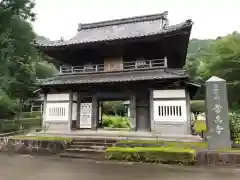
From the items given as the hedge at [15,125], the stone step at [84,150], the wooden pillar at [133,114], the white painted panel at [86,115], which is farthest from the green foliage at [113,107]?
the stone step at [84,150]

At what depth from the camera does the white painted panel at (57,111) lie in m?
12.4

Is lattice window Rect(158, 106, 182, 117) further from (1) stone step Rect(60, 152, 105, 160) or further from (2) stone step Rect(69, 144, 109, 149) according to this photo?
(1) stone step Rect(60, 152, 105, 160)

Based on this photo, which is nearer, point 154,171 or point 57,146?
point 154,171

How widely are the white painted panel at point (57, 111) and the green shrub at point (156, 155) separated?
18.0ft

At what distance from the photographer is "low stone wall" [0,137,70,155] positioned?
9.48 metres

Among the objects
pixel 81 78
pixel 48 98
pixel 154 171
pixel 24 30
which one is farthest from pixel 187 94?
pixel 24 30

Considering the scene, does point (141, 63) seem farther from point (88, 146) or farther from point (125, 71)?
point (88, 146)

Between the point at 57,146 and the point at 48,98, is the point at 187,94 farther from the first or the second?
the point at 48,98

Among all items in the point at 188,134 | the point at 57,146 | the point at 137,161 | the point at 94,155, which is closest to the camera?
the point at 137,161

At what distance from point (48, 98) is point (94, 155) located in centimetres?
621

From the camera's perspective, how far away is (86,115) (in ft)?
42.9

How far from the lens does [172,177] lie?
5574 mm

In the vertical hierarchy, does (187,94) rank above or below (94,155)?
above

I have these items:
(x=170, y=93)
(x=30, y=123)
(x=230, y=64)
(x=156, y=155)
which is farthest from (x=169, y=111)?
(x=30, y=123)
